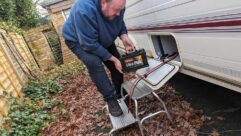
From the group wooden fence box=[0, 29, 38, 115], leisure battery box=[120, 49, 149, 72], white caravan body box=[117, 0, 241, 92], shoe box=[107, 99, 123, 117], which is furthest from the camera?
wooden fence box=[0, 29, 38, 115]

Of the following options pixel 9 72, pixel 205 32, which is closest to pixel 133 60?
pixel 205 32

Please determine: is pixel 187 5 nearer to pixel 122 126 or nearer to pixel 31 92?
pixel 122 126

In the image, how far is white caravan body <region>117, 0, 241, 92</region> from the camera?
213cm

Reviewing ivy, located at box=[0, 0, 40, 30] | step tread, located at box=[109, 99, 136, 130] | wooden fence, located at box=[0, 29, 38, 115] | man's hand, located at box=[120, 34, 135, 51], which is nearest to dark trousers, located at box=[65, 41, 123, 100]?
step tread, located at box=[109, 99, 136, 130]

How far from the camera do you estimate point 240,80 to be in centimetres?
233

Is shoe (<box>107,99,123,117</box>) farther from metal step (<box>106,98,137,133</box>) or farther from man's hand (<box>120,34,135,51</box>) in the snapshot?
man's hand (<box>120,34,135,51</box>)

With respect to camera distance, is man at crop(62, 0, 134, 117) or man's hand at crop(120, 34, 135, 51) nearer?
man at crop(62, 0, 134, 117)

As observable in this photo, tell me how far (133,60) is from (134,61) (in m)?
0.02

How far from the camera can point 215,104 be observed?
3490mm

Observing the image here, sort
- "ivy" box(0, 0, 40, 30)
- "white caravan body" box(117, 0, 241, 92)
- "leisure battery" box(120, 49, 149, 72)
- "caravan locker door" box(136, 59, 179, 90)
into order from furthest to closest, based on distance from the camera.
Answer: "ivy" box(0, 0, 40, 30), "leisure battery" box(120, 49, 149, 72), "caravan locker door" box(136, 59, 179, 90), "white caravan body" box(117, 0, 241, 92)

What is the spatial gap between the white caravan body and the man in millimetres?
519

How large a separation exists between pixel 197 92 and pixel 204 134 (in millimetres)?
1157

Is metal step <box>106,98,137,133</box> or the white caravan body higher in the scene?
the white caravan body

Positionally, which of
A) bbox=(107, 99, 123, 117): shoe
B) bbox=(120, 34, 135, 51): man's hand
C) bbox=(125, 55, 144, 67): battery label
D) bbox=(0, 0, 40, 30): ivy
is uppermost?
bbox=(0, 0, 40, 30): ivy
